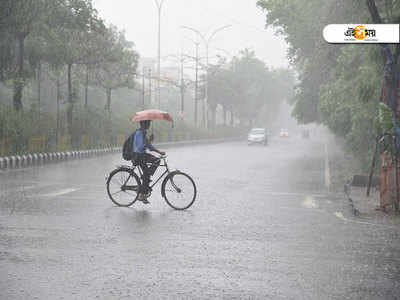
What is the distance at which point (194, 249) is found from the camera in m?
7.71

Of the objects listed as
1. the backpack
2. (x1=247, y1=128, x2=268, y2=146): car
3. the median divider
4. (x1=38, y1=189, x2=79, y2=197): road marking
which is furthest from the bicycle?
(x1=247, y1=128, x2=268, y2=146): car

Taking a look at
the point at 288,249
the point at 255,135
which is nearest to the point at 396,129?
the point at 288,249

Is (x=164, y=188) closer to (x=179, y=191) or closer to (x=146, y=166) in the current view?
(x=179, y=191)

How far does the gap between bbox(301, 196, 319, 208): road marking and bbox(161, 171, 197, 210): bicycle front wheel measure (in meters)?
2.35

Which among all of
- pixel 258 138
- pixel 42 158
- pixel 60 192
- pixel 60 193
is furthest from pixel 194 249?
pixel 258 138

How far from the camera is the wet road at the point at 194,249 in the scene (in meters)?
5.82

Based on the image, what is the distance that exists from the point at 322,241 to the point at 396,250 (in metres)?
0.98

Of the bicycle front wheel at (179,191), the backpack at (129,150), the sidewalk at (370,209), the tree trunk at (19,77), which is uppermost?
the tree trunk at (19,77)

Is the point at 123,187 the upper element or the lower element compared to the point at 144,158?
lower

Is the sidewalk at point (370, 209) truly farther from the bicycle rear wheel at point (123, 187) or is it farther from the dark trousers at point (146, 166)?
the bicycle rear wheel at point (123, 187)

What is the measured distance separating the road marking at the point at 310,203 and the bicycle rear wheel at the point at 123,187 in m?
3.35

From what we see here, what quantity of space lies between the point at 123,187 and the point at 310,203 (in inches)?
152

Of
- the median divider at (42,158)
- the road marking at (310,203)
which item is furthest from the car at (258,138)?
the road marking at (310,203)

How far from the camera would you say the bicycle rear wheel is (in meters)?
11.9
